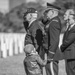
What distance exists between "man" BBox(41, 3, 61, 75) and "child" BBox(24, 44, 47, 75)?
18 centimetres

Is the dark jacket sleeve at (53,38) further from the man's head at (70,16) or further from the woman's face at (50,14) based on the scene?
the man's head at (70,16)

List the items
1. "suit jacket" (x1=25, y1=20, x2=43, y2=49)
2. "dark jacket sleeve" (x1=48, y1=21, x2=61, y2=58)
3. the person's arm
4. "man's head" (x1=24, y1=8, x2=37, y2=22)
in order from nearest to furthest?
"dark jacket sleeve" (x1=48, y1=21, x2=61, y2=58)
the person's arm
"suit jacket" (x1=25, y1=20, x2=43, y2=49)
"man's head" (x1=24, y1=8, x2=37, y2=22)

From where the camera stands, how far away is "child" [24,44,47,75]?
504 centimetres

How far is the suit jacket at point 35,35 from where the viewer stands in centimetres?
554

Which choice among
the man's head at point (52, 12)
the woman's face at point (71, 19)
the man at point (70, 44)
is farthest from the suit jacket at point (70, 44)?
the man's head at point (52, 12)

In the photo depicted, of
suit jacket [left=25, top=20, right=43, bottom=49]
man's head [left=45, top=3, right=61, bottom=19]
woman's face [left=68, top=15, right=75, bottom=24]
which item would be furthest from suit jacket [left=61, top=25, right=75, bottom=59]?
suit jacket [left=25, top=20, right=43, bottom=49]

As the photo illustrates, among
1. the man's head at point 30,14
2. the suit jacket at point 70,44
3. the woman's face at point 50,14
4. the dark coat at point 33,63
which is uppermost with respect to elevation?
the woman's face at point 50,14

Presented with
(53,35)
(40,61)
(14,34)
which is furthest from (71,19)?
(14,34)

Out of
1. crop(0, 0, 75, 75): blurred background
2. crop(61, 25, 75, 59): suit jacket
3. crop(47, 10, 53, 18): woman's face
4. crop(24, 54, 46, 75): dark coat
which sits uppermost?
crop(47, 10, 53, 18): woman's face

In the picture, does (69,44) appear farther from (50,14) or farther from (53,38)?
(50,14)

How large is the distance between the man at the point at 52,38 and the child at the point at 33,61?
0.59 feet

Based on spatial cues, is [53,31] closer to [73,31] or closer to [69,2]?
[73,31]

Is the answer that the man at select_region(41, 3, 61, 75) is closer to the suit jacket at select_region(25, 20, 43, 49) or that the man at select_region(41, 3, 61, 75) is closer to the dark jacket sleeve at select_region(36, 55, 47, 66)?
the dark jacket sleeve at select_region(36, 55, 47, 66)

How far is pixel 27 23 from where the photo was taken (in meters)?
6.29
